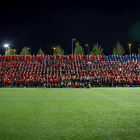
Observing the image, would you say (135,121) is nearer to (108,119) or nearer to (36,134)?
(108,119)

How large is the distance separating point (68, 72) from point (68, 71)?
0.42m

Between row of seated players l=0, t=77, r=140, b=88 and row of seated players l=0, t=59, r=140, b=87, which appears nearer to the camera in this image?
row of seated players l=0, t=77, r=140, b=88

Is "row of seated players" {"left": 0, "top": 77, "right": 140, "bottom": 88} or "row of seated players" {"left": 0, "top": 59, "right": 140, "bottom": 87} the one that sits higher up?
"row of seated players" {"left": 0, "top": 59, "right": 140, "bottom": 87}

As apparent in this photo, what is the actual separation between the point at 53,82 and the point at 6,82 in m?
8.08

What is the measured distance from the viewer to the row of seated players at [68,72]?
99.2 ft

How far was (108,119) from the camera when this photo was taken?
6.84 metres

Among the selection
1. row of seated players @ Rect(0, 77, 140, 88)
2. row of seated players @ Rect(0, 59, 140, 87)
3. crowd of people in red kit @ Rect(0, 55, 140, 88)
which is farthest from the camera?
row of seated players @ Rect(0, 59, 140, 87)

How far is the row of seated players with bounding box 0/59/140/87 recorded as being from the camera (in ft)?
99.2

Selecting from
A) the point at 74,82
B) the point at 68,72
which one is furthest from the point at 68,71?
the point at 74,82

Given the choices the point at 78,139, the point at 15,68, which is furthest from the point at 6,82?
the point at 78,139

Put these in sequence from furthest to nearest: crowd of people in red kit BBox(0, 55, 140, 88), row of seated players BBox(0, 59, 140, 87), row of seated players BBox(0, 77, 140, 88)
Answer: row of seated players BBox(0, 59, 140, 87) → crowd of people in red kit BBox(0, 55, 140, 88) → row of seated players BBox(0, 77, 140, 88)

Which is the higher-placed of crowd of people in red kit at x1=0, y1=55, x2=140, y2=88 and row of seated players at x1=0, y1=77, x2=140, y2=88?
crowd of people in red kit at x1=0, y1=55, x2=140, y2=88

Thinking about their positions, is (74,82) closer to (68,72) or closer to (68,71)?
(68,72)

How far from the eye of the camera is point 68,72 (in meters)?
35.0
